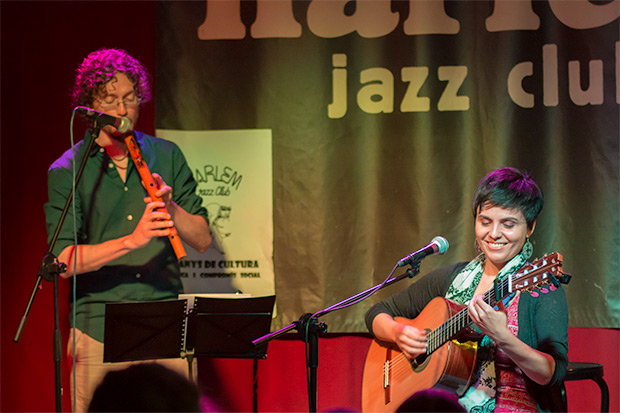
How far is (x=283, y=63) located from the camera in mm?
4082

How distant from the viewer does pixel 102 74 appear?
3211mm

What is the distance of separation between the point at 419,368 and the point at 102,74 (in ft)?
6.79

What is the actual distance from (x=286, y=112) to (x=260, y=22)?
0.60 metres

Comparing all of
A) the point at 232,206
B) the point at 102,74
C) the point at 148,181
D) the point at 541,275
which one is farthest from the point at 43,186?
the point at 541,275

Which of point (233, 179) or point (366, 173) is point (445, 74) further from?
point (233, 179)

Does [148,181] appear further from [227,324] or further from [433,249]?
[433,249]

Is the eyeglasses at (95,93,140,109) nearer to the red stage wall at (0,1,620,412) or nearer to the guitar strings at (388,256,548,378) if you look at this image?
the red stage wall at (0,1,620,412)

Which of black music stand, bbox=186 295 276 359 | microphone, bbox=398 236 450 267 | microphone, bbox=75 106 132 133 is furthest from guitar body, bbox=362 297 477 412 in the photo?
microphone, bbox=75 106 132 133

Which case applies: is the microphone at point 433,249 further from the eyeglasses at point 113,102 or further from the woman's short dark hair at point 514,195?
the eyeglasses at point 113,102

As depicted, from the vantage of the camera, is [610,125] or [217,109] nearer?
[610,125]

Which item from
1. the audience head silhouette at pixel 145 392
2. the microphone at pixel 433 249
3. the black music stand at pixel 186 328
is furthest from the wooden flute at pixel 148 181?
the microphone at pixel 433 249

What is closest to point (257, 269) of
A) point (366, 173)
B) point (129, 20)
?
point (366, 173)

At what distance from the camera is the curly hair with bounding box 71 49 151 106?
3203 mm

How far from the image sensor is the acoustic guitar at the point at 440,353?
2.27 metres
